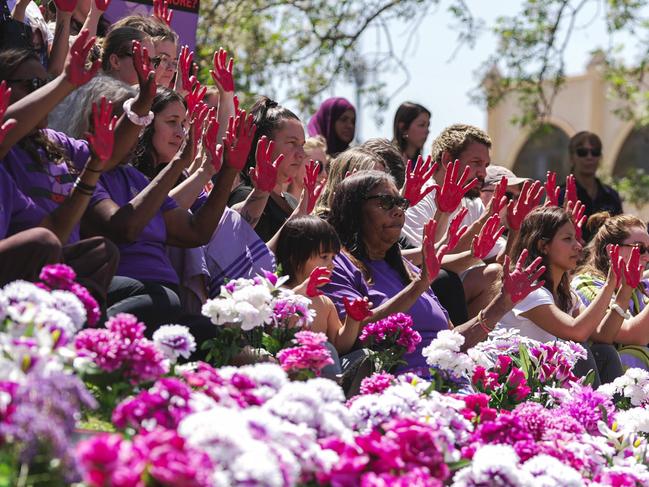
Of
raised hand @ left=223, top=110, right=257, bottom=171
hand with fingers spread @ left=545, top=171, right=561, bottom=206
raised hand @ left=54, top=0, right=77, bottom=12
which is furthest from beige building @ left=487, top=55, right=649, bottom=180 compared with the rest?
raised hand @ left=223, top=110, right=257, bottom=171

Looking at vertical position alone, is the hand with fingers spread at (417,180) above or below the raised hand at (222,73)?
below

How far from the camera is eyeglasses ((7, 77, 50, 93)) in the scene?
445cm

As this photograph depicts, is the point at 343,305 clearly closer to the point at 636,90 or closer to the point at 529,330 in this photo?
the point at 529,330

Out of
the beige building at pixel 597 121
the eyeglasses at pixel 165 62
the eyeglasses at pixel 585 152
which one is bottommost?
the beige building at pixel 597 121

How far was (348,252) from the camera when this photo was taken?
593 centimetres

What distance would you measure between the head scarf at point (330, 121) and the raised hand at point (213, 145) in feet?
9.90

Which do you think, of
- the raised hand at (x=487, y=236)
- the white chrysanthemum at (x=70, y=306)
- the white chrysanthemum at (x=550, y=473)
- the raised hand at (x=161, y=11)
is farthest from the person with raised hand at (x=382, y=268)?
the white chrysanthemum at (x=70, y=306)

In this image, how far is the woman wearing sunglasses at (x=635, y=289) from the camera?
23.2 feet

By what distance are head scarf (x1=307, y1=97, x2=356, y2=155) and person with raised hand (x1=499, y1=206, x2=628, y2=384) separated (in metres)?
1.99

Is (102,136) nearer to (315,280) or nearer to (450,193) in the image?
(315,280)

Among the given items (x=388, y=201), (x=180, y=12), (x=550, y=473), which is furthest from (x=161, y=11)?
(x=550, y=473)

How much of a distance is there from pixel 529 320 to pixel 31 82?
10.5 feet

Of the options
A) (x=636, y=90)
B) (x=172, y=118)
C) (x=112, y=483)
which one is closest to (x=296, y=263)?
(x=172, y=118)

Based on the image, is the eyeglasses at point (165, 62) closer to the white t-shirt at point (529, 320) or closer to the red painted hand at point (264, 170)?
the red painted hand at point (264, 170)
